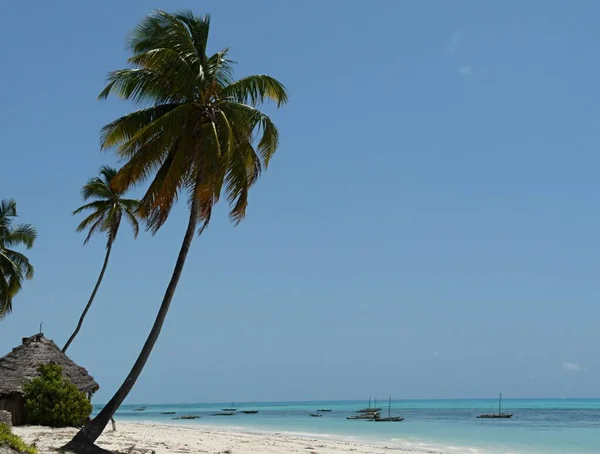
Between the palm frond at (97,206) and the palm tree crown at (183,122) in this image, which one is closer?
the palm tree crown at (183,122)

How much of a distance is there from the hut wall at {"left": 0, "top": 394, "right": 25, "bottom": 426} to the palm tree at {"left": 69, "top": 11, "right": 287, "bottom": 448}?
977 cm

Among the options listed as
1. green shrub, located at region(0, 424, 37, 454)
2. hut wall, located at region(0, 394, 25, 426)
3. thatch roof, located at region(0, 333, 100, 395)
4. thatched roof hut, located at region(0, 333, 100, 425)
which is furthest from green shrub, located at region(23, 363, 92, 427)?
green shrub, located at region(0, 424, 37, 454)

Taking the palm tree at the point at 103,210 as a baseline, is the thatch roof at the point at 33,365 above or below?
below

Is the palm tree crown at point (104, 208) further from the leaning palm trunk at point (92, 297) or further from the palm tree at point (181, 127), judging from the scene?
the palm tree at point (181, 127)

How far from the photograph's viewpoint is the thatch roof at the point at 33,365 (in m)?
23.3

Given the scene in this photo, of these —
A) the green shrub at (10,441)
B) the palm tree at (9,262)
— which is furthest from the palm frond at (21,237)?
the green shrub at (10,441)

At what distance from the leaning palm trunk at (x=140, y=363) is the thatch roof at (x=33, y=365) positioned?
966cm

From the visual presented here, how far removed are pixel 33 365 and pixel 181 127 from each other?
1265 centimetres

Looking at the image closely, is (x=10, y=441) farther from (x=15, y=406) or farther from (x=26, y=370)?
(x=26, y=370)

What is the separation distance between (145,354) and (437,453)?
54.5 ft

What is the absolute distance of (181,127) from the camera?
15734mm

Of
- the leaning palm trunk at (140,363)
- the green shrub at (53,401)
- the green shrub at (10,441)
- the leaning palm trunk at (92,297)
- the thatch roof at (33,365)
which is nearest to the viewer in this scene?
the green shrub at (10,441)

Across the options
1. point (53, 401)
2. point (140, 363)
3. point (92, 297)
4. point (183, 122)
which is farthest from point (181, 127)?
point (92, 297)

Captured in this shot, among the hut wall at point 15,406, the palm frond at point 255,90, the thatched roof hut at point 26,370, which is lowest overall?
the hut wall at point 15,406
